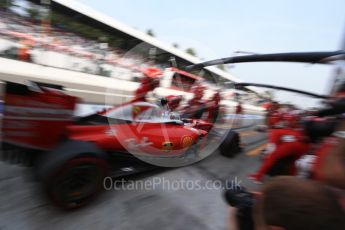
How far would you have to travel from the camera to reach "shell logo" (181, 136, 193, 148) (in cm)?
389

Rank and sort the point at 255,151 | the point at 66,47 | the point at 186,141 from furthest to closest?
1. the point at 66,47
2. the point at 255,151
3. the point at 186,141

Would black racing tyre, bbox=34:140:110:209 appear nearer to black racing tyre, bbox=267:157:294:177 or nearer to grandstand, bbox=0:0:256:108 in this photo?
black racing tyre, bbox=267:157:294:177

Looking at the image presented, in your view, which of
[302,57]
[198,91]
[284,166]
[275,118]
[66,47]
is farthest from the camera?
[66,47]

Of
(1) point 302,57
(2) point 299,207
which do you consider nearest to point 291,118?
(1) point 302,57

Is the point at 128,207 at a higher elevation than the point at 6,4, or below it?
below

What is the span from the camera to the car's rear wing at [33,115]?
7.32 ft

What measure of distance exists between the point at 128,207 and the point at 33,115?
1353 mm

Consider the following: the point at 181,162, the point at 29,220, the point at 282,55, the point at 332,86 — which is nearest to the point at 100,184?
the point at 29,220

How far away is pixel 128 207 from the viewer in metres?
2.77

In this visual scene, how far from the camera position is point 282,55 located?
1.85m

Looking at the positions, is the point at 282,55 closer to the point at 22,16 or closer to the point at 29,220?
the point at 29,220

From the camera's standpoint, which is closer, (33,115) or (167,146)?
(33,115)

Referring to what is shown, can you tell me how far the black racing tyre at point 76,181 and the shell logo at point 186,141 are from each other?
146 centimetres

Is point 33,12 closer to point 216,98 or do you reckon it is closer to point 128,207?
point 216,98
